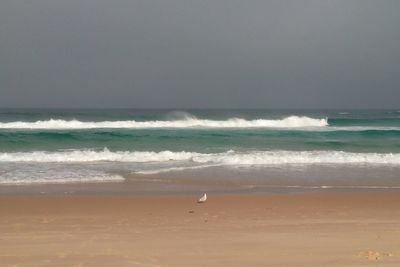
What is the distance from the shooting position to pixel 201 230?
21.2 ft

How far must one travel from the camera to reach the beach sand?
5098 millimetres

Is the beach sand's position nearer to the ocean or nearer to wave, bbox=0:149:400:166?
the ocean

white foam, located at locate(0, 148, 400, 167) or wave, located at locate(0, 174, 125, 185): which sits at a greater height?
white foam, located at locate(0, 148, 400, 167)

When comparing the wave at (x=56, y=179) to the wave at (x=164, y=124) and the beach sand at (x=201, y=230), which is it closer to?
the beach sand at (x=201, y=230)

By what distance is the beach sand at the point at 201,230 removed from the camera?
5.10 metres

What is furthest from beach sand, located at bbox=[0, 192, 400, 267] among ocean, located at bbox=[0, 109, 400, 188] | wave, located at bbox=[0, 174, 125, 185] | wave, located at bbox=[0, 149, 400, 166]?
wave, located at bbox=[0, 149, 400, 166]

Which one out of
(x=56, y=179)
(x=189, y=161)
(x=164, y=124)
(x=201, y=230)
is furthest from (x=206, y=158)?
(x=164, y=124)

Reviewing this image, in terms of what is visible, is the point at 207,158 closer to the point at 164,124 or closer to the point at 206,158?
the point at 206,158

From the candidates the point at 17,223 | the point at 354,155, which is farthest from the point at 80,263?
the point at 354,155

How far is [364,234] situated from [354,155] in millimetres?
11310

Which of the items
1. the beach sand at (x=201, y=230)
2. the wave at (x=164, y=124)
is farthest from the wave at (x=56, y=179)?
the wave at (x=164, y=124)

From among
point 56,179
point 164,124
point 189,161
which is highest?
point 164,124

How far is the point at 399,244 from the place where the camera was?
5660mm

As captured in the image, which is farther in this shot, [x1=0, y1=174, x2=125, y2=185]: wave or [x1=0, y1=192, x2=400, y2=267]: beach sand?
[x1=0, y1=174, x2=125, y2=185]: wave
